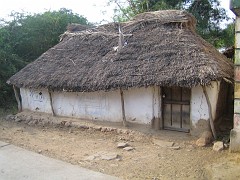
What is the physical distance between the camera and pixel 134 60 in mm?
9117

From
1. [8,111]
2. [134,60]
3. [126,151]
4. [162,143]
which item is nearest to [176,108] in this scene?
[162,143]

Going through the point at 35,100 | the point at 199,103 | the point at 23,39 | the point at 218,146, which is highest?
the point at 23,39

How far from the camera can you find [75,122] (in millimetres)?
10047

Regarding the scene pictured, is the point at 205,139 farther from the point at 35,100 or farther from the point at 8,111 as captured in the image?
the point at 8,111

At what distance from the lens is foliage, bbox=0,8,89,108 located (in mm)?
13005

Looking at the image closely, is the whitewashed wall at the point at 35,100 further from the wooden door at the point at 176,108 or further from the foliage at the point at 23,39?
the wooden door at the point at 176,108

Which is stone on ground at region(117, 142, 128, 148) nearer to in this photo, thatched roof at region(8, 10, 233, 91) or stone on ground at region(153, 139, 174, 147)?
stone on ground at region(153, 139, 174, 147)

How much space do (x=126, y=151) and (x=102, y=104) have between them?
2719 millimetres

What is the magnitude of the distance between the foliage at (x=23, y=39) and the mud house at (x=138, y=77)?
182 centimetres

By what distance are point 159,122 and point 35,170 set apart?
4.29 meters

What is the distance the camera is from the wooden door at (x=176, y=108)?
8570 mm

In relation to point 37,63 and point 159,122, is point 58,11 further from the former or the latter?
point 159,122

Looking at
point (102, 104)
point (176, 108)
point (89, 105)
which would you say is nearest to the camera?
point (176, 108)

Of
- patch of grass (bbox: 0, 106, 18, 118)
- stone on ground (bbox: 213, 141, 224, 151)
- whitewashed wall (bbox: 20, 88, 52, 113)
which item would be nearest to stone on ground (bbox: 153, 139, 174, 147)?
stone on ground (bbox: 213, 141, 224, 151)
